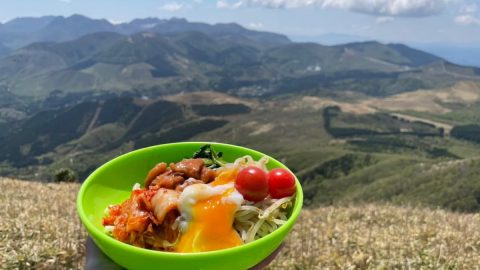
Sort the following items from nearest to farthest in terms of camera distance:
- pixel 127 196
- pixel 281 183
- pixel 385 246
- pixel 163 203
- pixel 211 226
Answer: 1. pixel 211 226
2. pixel 163 203
3. pixel 281 183
4. pixel 127 196
5. pixel 385 246

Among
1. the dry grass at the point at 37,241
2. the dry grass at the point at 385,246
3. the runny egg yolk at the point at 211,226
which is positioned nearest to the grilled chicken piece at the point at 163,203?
→ the runny egg yolk at the point at 211,226

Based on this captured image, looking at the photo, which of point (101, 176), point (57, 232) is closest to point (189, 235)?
point (101, 176)

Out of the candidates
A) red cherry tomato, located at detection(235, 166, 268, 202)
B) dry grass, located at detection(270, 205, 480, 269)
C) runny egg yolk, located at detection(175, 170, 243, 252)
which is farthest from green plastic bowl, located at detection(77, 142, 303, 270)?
dry grass, located at detection(270, 205, 480, 269)

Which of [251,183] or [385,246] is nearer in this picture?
[251,183]

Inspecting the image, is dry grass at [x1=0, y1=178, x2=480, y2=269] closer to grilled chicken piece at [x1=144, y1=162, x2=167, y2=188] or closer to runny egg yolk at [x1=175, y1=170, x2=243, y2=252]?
grilled chicken piece at [x1=144, y1=162, x2=167, y2=188]

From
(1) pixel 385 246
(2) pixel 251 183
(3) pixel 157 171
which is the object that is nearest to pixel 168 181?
(3) pixel 157 171

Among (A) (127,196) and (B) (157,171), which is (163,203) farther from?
(A) (127,196)

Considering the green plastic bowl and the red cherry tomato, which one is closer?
the green plastic bowl
